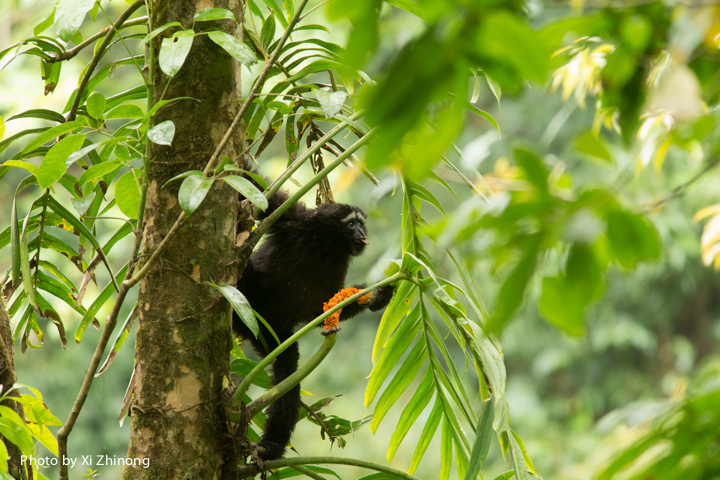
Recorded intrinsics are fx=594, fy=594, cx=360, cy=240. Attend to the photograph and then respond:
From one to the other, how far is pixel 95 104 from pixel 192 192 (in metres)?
0.47

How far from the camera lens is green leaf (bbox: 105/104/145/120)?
1.45 metres

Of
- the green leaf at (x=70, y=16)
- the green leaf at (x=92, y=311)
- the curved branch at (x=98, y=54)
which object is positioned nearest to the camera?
the green leaf at (x=70, y=16)

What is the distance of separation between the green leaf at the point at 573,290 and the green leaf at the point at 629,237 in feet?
0.07

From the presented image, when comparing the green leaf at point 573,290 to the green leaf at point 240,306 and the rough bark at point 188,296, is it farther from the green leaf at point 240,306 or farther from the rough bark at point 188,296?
the rough bark at point 188,296

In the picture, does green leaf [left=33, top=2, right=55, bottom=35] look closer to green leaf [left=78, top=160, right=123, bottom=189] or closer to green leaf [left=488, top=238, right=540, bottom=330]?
green leaf [left=78, top=160, right=123, bottom=189]

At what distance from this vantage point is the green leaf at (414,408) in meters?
1.88

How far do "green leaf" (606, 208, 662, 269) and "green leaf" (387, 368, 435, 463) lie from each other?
1.41m

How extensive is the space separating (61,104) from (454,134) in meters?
6.26

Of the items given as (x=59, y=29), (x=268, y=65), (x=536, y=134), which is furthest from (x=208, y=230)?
(x=536, y=134)

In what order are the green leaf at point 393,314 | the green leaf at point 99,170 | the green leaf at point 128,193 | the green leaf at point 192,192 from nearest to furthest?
the green leaf at point 192,192 < the green leaf at point 99,170 < the green leaf at point 128,193 < the green leaf at point 393,314

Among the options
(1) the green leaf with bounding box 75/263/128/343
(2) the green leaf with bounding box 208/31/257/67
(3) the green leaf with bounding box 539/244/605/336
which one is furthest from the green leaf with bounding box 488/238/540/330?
(1) the green leaf with bounding box 75/263/128/343

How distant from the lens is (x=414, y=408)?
6.35 feet

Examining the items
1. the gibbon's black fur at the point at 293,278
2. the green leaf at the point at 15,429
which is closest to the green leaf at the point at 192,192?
the green leaf at the point at 15,429

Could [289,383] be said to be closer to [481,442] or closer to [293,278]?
[481,442]
